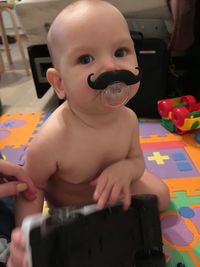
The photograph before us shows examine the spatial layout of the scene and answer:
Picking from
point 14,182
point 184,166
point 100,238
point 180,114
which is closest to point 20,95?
point 180,114

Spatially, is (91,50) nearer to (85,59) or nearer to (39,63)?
(85,59)

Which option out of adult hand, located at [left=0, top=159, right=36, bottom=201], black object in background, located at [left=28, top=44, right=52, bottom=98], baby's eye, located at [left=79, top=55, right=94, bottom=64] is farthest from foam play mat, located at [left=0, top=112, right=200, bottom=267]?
baby's eye, located at [left=79, top=55, right=94, bottom=64]

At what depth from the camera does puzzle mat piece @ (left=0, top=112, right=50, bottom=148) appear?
121 centimetres

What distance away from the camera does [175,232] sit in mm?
744

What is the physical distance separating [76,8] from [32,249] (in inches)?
16.1

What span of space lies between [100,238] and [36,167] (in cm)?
20

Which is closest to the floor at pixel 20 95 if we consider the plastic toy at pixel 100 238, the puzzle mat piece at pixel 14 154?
the puzzle mat piece at pixel 14 154

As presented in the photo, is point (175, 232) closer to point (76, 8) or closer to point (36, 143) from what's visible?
point (36, 143)

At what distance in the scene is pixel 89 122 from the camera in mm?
634

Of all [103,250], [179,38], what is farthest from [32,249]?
[179,38]

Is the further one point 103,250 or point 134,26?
point 134,26

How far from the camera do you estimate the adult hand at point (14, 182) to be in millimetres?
575

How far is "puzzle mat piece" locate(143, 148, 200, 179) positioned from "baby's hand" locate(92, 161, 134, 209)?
1.09 ft

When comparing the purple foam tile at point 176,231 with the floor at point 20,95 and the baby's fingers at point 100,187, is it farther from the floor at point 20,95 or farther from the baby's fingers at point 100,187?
the floor at point 20,95
